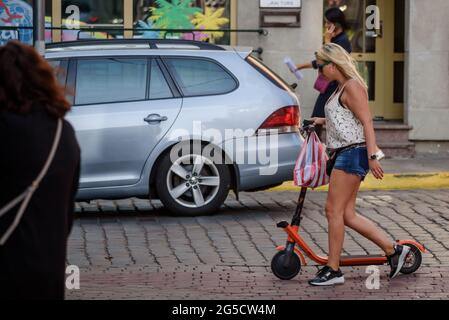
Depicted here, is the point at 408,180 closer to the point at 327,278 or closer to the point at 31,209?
the point at 327,278

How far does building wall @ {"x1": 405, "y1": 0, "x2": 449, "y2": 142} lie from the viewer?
1742 cm

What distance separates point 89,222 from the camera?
11.5 meters

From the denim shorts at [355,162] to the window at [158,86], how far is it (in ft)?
11.8

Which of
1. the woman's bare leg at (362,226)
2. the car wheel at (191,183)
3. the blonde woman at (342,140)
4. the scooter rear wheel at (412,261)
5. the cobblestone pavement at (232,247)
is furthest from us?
the car wheel at (191,183)

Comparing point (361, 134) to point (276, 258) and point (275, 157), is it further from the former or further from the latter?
point (275, 157)

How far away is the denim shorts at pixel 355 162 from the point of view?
8344 mm

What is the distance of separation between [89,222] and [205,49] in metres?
2.12

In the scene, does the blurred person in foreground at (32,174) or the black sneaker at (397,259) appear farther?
the black sneaker at (397,259)

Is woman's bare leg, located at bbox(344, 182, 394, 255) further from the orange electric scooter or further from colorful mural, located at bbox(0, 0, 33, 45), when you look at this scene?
colorful mural, located at bbox(0, 0, 33, 45)

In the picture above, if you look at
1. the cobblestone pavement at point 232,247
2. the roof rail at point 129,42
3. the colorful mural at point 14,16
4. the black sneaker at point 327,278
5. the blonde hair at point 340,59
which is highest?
the colorful mural at point 14,16

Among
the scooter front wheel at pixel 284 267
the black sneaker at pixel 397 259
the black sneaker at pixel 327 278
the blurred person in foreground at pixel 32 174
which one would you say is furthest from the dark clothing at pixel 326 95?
the blurred person in foreground at pixel 32 174

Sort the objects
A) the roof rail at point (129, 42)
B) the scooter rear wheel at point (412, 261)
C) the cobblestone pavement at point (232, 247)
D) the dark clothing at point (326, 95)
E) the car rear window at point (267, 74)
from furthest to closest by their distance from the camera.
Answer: the dark clothing at point (326, 95) < the roof rail at point (129, 42) < the car rear window at point (267, 74) < the scooter rear wheel at point (412, 261) < the cobblestone pavement at point (232, 247)

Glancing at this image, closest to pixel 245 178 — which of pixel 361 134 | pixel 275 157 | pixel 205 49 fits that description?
pixel 275 157

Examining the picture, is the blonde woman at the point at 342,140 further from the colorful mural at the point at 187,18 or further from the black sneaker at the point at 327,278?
the colorful mural at the point at 187,18
